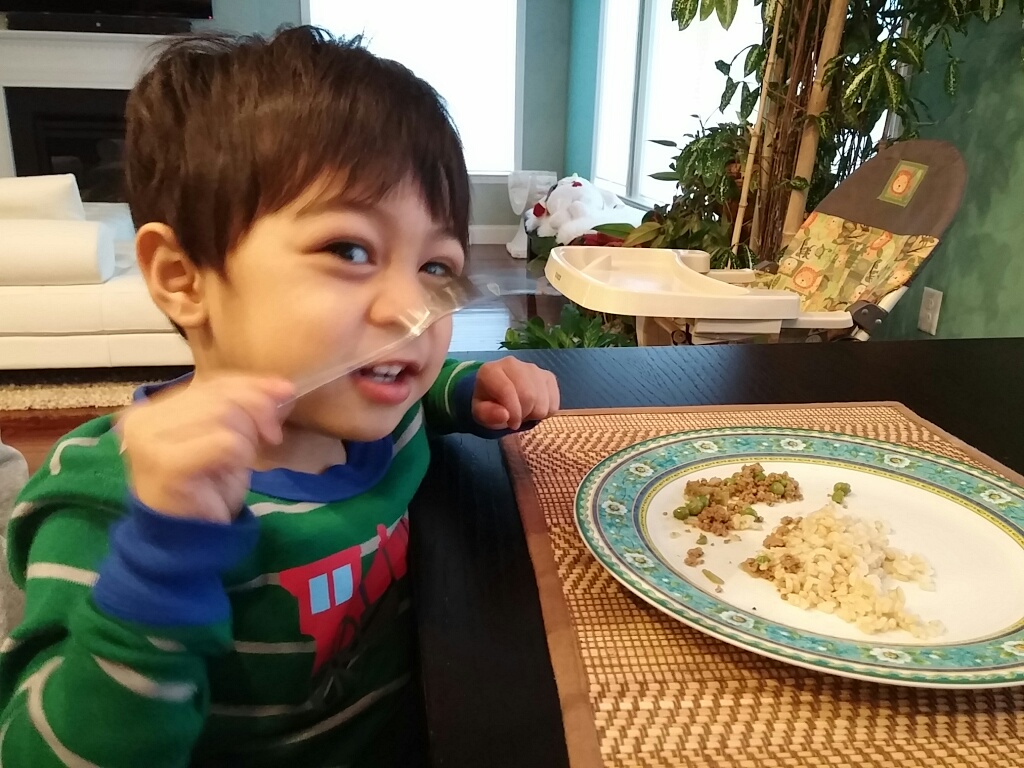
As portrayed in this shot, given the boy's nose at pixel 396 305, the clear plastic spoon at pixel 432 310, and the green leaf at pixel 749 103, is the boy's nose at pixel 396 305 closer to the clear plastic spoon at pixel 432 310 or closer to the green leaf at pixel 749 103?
the clear plastic spoon at pixel 432 310

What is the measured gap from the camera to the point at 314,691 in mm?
589

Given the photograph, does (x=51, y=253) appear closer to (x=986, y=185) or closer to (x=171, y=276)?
(x=171, y=276)

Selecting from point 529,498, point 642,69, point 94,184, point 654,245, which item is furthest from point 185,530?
point 94,184

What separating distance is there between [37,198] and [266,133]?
266 cm

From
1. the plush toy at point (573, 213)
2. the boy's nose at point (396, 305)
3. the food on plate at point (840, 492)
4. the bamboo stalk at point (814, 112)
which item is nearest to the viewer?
the boy's nose at point (396, 305)

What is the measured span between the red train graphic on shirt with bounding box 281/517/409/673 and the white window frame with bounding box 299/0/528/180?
4.85 m

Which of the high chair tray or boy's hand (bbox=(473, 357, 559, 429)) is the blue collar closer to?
boy's hand (bbox=(473, 357, 559, 429))

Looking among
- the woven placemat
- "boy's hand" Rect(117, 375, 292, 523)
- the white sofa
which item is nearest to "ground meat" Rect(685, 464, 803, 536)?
the woven placemat

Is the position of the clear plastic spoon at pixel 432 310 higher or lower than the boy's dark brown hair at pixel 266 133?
lower

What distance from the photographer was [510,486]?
664 mm

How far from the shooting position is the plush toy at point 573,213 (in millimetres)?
4230

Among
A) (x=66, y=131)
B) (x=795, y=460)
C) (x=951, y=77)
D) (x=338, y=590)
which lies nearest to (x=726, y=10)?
(x=951, y=77)

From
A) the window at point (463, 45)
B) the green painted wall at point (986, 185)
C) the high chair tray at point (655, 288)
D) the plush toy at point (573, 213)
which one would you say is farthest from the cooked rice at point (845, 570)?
the window at point (463, 45)

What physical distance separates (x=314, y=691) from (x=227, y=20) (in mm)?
5274
